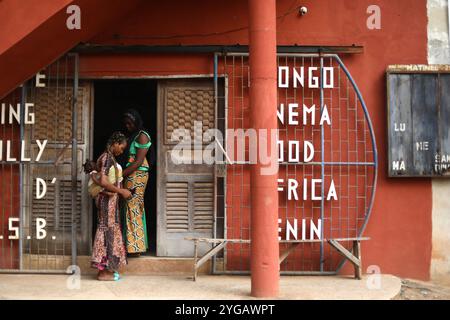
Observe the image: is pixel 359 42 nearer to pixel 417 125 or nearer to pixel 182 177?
pixel 417 125

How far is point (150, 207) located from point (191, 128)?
245 centimetres

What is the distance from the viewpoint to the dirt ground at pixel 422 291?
21.2ft

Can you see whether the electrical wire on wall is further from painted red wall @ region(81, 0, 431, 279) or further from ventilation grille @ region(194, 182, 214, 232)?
ventilation grille @ region(194, 182, 214, 232)

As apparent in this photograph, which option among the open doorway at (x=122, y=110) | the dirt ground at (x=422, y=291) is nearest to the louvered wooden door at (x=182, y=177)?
the open doorway at (x=122, y=110)

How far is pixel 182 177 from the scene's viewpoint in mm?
7230

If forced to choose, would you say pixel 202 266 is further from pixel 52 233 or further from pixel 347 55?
pixel 347 55

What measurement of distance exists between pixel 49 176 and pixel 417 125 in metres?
4.22

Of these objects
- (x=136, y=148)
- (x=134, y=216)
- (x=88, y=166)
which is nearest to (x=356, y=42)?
(x=136, y=148)

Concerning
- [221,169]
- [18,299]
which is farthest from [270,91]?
[18,299]

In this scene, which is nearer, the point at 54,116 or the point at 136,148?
the point at 136,148

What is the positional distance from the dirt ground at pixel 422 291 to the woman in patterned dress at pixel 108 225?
2897 mm

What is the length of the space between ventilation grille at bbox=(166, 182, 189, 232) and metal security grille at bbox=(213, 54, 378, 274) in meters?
0.49

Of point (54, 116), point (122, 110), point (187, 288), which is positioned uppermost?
point (122, 110)

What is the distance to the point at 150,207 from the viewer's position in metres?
9.31
